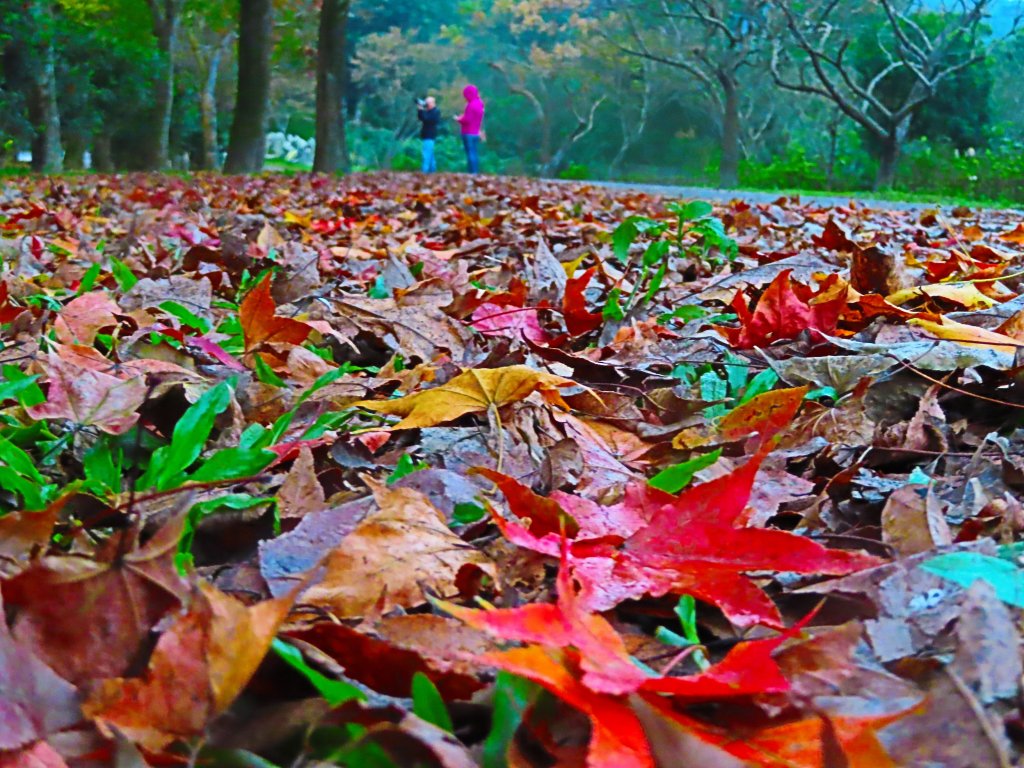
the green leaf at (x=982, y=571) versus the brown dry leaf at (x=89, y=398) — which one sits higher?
the brown dry leaf at (x=89, y=398)

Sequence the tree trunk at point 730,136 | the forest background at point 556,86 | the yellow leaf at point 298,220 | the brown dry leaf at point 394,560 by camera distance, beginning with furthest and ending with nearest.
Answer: the tree trunk at point 730,136, the forest background at point 556,86, the yellow leaf at point 298,220, the brown dry leaf at point 394,560

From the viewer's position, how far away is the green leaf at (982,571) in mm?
721

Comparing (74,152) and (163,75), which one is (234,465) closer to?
(163,75)

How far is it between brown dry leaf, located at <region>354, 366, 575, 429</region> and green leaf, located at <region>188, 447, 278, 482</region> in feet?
0.78

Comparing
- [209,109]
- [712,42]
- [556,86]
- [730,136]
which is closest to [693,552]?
[730,136]

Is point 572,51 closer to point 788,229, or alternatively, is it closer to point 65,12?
point 65,12

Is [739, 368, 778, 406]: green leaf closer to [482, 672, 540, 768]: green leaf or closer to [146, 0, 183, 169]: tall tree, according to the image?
[482, 672, 540, 768]: green leaf

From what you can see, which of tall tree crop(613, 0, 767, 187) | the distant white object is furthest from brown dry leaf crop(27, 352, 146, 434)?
the distant white object

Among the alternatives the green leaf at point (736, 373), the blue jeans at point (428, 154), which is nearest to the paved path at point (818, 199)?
the green leaf at point (736, 373)

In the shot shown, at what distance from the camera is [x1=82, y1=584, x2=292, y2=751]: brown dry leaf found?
1.94 ft

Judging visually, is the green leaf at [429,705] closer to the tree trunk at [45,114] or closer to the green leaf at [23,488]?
the green leaf at [23,488]

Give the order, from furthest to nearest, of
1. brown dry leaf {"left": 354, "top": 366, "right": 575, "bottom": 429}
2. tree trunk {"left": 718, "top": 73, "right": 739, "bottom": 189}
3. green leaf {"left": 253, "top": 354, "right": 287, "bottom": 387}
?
tree trunk {"left": 718, "top": 73, "right": 739, "bottom": 189}
green leaf {"left": 253, "top": 354, "right": 287, "bottom": 387}
brown dry leaf {"left": 354, "top": 366, "right": 575, "bottom": 429}

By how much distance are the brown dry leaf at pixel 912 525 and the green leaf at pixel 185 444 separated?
709mm

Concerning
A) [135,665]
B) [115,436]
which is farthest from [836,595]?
[115,436]
